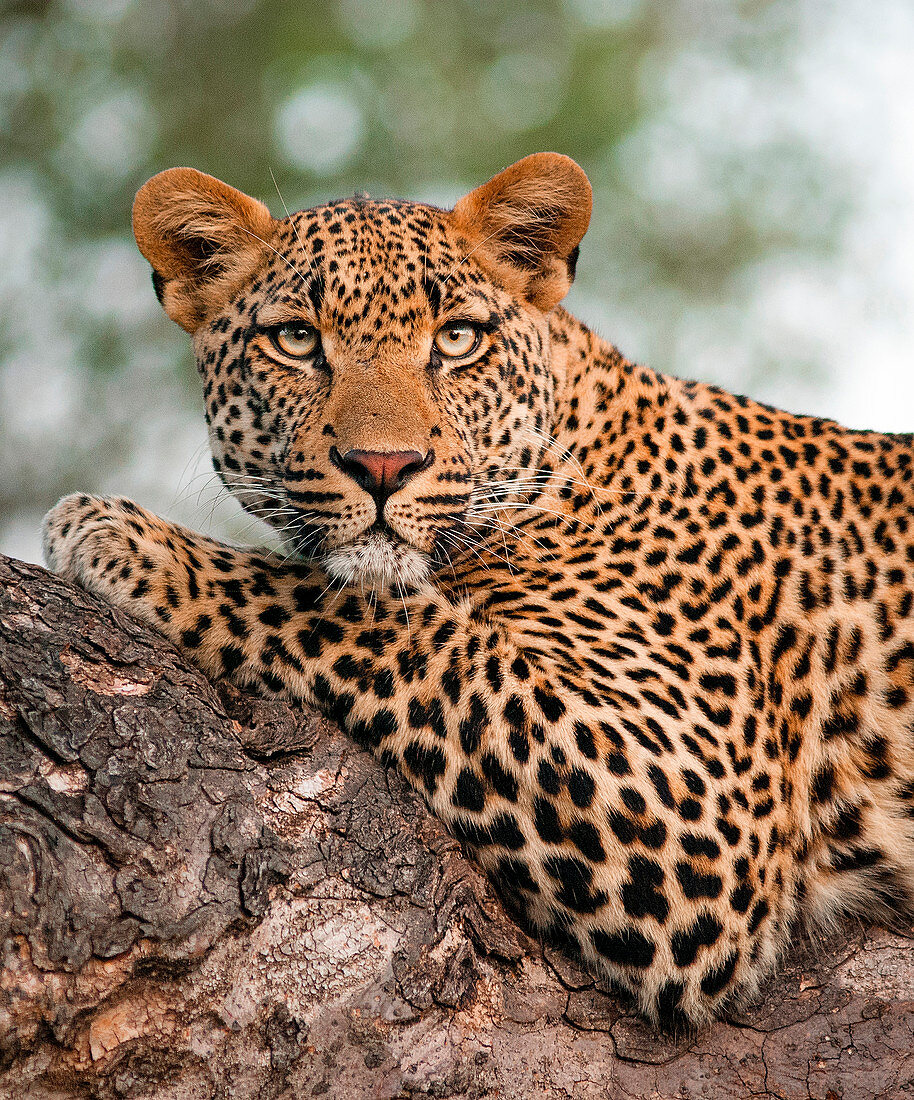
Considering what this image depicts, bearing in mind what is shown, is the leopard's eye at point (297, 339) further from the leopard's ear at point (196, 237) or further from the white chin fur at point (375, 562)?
the white chin fur at point (375, 562)

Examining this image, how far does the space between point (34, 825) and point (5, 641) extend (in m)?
0.64

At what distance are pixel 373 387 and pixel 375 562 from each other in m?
0.76

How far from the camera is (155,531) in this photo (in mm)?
4613

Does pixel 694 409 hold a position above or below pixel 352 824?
above

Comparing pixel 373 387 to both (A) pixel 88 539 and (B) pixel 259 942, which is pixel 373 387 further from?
(B) pixel 259 942

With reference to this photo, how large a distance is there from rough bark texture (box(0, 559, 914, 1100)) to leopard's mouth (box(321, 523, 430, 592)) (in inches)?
28.3

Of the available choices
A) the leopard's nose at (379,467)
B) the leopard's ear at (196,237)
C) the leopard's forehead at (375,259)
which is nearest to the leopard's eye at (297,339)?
the leopard's forehead at (375,259)

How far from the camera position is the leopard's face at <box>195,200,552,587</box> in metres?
4.46

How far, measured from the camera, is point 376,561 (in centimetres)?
446

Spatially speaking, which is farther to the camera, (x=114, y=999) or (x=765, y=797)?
(x=765, y=797)

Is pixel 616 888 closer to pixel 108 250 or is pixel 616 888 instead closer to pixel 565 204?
pixel 565 204

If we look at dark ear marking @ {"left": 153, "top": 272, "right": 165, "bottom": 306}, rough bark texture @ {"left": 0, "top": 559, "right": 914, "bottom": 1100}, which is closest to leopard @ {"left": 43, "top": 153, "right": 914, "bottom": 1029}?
dark ear marking @ {"left": 153, "top": 272, "right": 165, "bottom": 306}

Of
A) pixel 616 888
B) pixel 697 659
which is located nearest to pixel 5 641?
pixel 616 888

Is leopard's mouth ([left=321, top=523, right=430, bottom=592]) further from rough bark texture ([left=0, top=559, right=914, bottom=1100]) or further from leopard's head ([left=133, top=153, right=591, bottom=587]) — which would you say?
rough bark texture ([left=0, top=559, right=914, bottom=1100])
